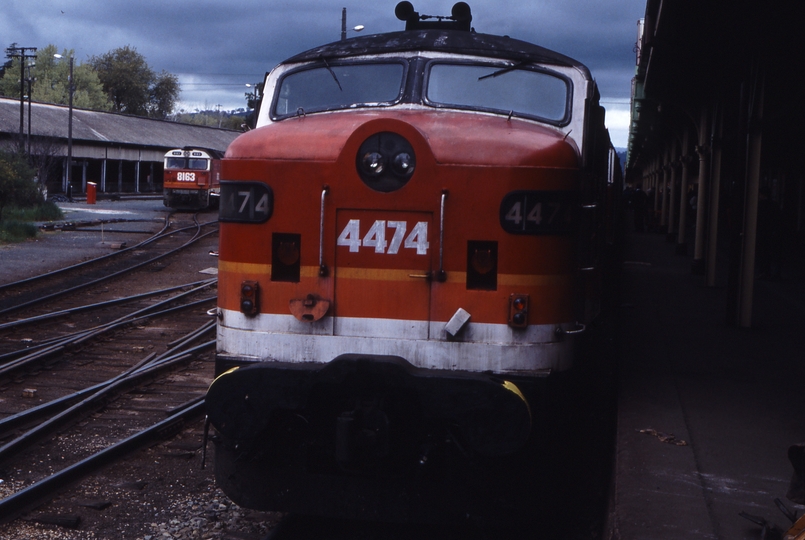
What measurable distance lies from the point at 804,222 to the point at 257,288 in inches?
1009

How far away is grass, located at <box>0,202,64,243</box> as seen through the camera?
24.0m

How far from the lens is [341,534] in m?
5.21

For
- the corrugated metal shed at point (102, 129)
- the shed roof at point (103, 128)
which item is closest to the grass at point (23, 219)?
the corrugated metal shed at point (102, 129)

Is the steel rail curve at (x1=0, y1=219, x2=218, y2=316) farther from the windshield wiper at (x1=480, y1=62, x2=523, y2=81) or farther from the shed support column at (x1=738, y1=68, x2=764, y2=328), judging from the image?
the shed support column at (x1=738, y1=68, x2=764, y2=328)

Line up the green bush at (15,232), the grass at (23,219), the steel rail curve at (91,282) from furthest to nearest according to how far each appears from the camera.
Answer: the grass at (23,219)
the green bush at (15,232)
the steel rail curve at (91,282)

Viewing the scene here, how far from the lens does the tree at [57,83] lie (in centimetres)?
8312

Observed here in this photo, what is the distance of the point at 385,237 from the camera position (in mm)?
4773

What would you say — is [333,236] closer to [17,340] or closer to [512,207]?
[512,207]

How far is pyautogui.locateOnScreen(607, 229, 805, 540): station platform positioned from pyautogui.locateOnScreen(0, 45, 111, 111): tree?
80.3m

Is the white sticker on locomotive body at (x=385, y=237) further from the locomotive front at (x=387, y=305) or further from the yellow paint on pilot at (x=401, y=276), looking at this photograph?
the yellow paint on pilot at (x=401, y=276)

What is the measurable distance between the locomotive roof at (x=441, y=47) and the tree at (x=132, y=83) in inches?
3761

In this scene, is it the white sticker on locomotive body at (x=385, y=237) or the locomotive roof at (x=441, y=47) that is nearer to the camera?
the white sticker on locomotive body at (x=385, y=237)

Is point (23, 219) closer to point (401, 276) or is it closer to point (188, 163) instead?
point (188, 163)

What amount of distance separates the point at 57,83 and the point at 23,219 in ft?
210
